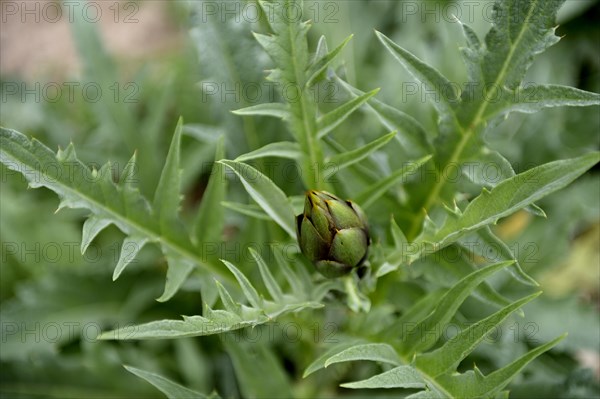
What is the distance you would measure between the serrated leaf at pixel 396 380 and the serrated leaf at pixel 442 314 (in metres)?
0.09

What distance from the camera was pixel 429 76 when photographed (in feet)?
3.81

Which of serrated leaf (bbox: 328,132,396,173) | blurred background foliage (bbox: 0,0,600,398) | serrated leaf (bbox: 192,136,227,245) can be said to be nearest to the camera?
serrated leaf (bbox: 328,132,396,173)

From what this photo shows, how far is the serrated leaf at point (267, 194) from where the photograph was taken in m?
1.08

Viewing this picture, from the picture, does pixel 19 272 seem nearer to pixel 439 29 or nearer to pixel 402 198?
pixel 402 198

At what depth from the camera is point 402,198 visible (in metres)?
1.38

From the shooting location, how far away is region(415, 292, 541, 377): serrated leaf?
1000 mm

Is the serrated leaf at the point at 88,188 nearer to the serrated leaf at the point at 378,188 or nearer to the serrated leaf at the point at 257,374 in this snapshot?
the serrated leaf at the point at 257,374

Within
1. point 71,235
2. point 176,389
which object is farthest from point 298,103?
point 71,235

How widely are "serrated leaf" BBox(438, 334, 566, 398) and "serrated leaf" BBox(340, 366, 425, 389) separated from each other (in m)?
0.06

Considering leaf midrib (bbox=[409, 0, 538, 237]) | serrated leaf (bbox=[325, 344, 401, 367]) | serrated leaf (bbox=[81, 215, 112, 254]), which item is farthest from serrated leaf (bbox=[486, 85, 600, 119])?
serrated leaf (bbox=[81, 215, 112, 254])

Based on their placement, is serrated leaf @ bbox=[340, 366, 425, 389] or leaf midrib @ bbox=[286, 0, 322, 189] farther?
leaf midrib @ bbox=[286, 0, 322, 189]

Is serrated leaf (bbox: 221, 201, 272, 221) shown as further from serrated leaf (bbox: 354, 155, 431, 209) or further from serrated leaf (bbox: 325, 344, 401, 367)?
serrated leaf (bbox: 325, 344, 401, 367)

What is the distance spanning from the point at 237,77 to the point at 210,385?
0.83m

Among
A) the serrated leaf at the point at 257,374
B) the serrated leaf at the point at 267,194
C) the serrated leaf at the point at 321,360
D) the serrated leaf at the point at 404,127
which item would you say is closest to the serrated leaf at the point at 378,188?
the serrated leaf at the point at 404,127
